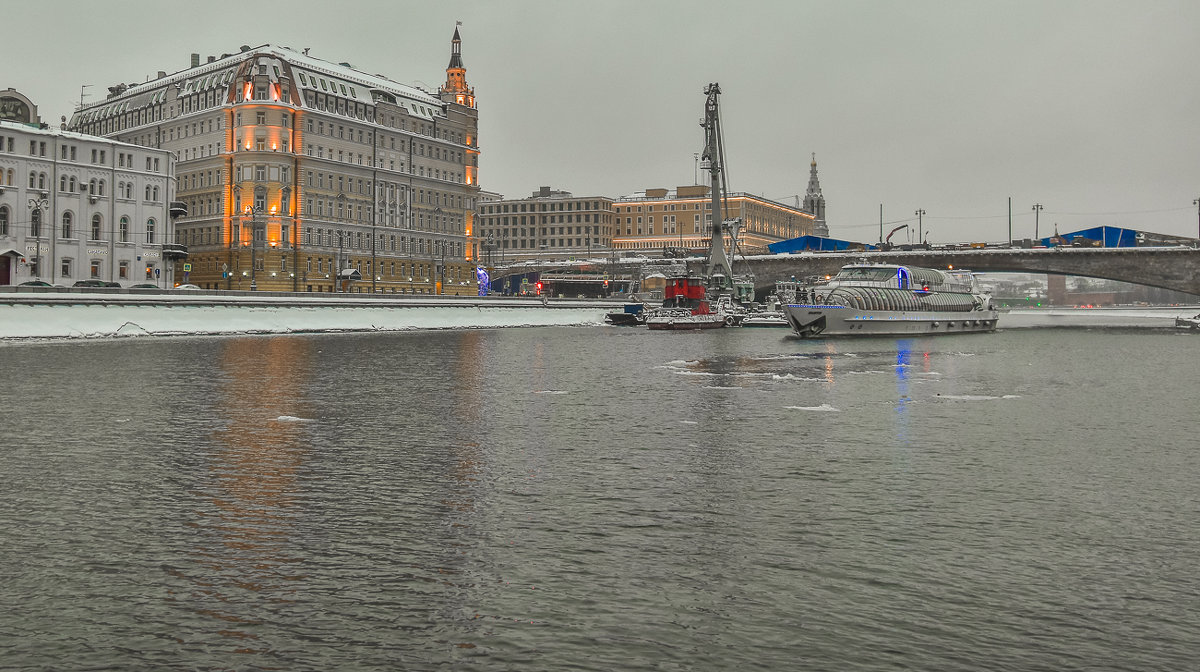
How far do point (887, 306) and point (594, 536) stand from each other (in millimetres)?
72085

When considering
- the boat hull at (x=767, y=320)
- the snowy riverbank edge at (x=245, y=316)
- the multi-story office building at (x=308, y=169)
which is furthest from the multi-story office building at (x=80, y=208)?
the boat hull at (x=767, y=320)

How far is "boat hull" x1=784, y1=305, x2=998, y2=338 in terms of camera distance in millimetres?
73125

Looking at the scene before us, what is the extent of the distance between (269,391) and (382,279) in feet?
358

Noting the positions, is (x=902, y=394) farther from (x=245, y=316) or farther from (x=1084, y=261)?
(x=1084, y=261)

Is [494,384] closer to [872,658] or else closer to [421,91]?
[872,658]

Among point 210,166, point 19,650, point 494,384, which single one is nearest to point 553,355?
point 494,384

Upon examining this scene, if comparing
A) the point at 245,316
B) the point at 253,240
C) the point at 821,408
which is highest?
the point at 253,240

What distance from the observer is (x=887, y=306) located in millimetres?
78875

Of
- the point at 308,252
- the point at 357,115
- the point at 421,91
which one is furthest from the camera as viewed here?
the point at 421,91

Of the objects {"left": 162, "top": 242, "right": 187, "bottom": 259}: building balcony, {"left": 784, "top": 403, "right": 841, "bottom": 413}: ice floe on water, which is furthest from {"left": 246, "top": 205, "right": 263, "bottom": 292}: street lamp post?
{"left": 784, "top": 403, "right": 841, "bottom": 413}: ice floe on water

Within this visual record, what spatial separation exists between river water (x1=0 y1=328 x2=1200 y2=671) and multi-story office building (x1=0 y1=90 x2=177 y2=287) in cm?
7925

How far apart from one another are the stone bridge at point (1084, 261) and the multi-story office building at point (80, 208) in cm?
7468

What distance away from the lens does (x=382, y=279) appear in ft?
438

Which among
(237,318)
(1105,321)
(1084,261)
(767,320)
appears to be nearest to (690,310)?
(767,320)
